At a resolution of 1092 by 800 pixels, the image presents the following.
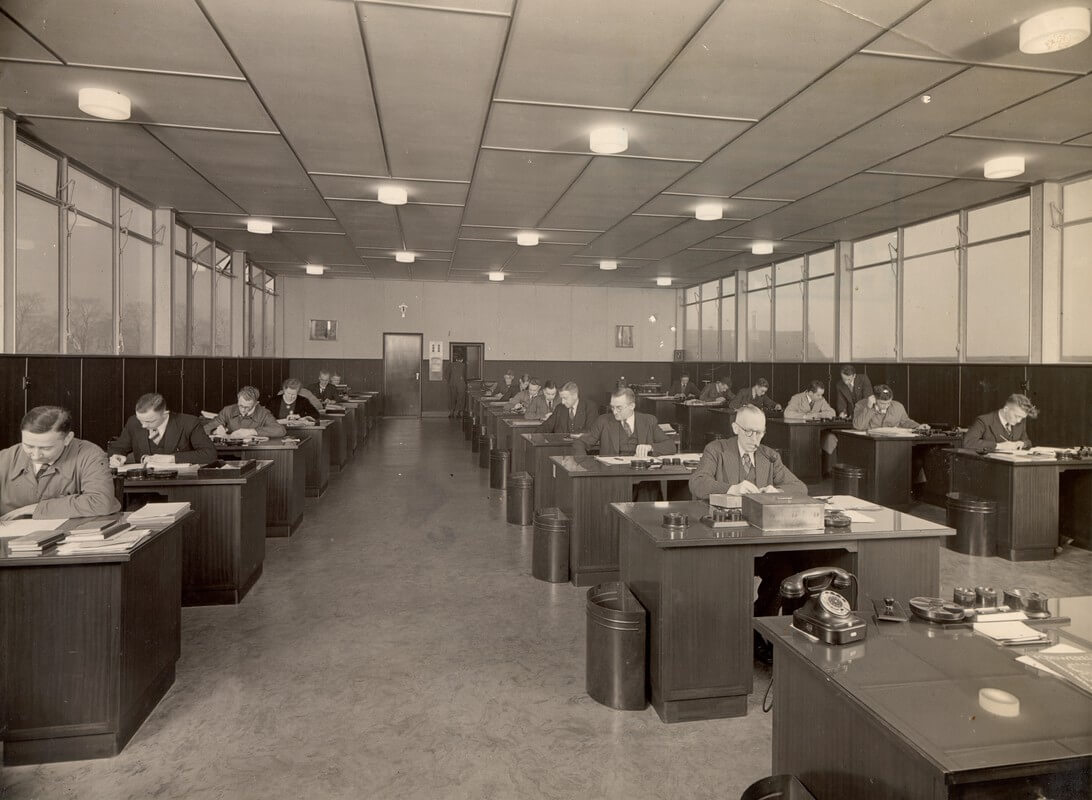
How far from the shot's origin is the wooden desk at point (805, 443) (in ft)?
30.3

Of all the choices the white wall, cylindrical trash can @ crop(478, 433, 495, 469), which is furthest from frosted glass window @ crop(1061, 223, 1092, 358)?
the white wall

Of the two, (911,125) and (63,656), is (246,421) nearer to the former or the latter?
(63,656)

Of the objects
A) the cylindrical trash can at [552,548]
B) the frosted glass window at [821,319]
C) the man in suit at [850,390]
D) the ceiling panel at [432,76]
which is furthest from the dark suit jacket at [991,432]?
the ceiling panel at [432,76]

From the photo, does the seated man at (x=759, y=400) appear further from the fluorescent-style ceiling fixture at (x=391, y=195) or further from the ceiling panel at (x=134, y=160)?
the ceiling panel at (x=134, y=160)

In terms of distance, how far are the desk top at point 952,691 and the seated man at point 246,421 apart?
19.7ft

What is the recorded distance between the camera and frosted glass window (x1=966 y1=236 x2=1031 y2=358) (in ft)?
25.2

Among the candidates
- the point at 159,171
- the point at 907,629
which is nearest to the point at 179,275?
the point at 159,171

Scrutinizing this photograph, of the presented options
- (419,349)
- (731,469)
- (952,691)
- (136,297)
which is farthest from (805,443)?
(419,349)

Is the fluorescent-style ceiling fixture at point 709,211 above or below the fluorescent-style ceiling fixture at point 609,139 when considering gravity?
above

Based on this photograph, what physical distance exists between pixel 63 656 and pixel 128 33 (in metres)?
3.44

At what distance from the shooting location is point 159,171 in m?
7.04

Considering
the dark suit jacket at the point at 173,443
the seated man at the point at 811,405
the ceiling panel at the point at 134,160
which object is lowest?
the dark suit jacket at the point at 173,443

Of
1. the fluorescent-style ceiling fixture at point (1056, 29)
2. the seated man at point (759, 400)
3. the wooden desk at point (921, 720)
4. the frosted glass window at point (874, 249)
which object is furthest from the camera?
the seated man at point (759, 400)

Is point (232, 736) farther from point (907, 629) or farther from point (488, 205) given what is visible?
point (488, 205)
